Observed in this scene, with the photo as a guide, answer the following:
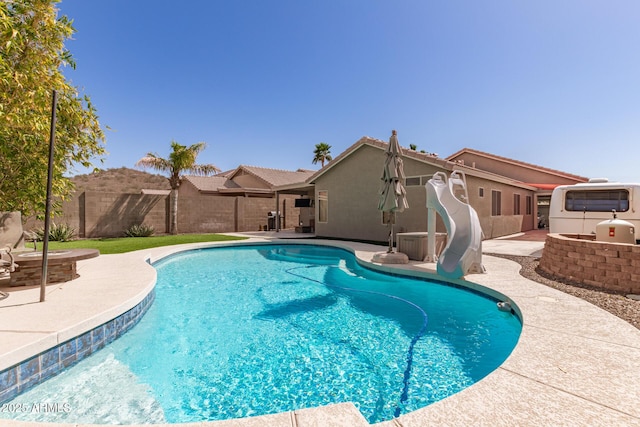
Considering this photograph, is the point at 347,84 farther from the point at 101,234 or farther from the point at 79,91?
the point at 101,234

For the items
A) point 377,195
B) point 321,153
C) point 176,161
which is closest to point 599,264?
point 377,195

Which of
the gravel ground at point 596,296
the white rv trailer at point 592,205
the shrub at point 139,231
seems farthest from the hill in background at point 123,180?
the gravel ground at point 596,296

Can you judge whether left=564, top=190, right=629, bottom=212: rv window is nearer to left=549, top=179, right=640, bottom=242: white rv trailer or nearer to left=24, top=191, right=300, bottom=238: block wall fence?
left=549, top=179, right=640, bottom=242: white rv trailer

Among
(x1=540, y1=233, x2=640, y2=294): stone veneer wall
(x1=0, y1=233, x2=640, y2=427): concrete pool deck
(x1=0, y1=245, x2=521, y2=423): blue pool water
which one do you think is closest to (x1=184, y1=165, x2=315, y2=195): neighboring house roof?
(x1=0, y1=245, x2=521, y2=423): blue pool water

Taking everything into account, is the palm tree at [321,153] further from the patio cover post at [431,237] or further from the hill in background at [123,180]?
the hill in background at [123,180]

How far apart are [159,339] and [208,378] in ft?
5.33

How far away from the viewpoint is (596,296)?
542 cm

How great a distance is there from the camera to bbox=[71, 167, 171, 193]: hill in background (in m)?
61.2

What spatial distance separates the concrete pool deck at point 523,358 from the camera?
2.12m

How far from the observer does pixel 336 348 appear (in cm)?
446

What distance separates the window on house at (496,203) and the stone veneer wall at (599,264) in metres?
9.13

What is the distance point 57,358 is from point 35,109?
5.50 meters

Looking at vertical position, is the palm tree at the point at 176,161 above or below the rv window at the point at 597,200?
above

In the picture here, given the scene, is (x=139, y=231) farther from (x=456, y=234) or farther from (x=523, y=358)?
(x=523, y=358)
